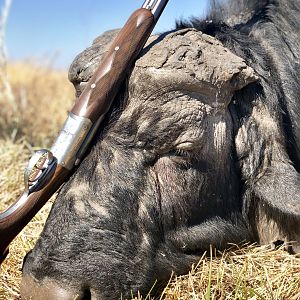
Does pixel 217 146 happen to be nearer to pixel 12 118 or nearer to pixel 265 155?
pixel 265 155

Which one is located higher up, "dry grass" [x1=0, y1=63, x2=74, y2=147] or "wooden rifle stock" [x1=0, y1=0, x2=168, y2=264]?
"wooden rifle stock" [x1=0, y1=0, x2=168, y2=264]

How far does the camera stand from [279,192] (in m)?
3.29

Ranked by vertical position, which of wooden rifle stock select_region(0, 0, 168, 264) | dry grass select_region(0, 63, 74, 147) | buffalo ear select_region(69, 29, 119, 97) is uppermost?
buffalo ear select_region(69, 29, 119, 97)

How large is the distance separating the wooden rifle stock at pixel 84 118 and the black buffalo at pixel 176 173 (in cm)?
6

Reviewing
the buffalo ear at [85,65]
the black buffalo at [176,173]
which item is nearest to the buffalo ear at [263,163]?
the black buffalo at [176,173]

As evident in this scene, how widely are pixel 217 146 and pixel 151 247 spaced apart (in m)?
0.67

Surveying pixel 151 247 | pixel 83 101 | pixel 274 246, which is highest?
pixel 83 101

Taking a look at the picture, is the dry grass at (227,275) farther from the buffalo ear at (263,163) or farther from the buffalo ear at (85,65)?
the buffalo ear at (85,65)

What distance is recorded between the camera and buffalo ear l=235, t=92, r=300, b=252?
333 centimetres

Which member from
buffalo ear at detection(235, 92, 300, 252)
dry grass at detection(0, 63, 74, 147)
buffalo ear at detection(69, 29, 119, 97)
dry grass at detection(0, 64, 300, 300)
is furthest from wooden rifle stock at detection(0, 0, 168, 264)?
dry grass at detection(0, 63, 74, 147)

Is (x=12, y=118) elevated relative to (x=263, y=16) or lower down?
lower down

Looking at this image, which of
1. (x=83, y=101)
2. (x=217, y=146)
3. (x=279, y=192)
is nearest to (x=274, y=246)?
(x=279, y=192)

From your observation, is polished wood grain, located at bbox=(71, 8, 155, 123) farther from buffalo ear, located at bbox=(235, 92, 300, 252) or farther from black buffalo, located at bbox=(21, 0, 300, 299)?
buffalo ear, located at bbox=(235, 92, 300, 252)

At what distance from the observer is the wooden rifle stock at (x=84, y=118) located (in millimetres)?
3004
